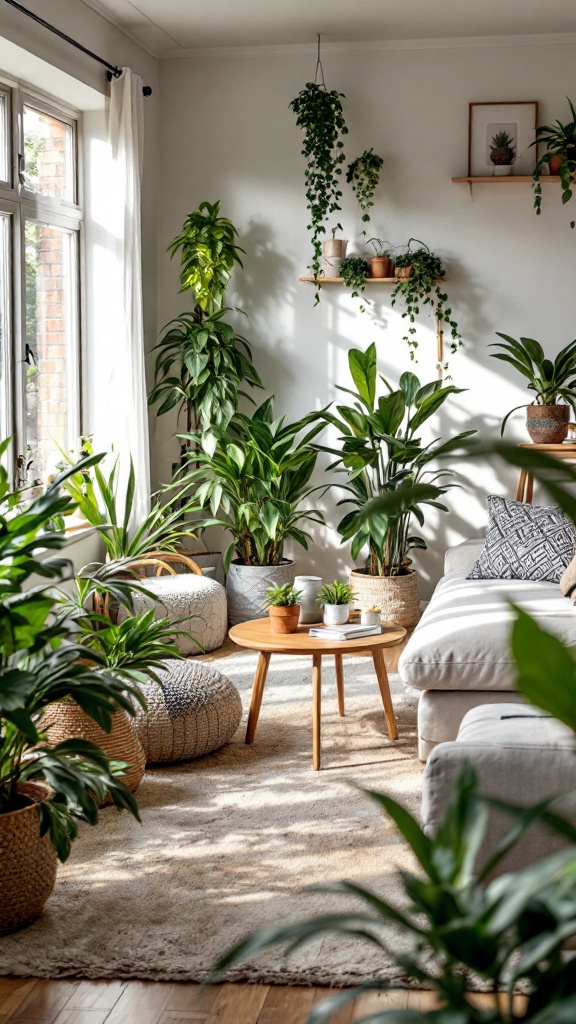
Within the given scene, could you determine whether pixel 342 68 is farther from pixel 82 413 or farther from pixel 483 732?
pixel 483 732

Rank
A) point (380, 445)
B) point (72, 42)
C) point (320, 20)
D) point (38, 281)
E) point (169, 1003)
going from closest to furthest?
point (169, 1003) → point (72, 42) → point (38, 281) → point (320, 20) → point (380, 445)

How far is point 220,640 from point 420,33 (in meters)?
3.16

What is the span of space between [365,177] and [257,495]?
1.76 m

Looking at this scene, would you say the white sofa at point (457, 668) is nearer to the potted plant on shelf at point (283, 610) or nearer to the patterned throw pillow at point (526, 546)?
the potted plant on shelf at point (283, 610)

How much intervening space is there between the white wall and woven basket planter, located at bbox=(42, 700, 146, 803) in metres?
2.85

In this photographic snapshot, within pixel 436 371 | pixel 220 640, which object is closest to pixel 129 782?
pixel 220 640

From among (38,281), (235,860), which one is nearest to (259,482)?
(38,281)

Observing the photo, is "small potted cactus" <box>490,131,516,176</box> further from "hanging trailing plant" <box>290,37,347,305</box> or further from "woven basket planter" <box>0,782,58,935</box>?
"woven basket planter" <box>0,782,58,935</box>

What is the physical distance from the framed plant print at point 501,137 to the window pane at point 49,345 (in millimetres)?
2111

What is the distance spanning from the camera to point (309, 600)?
3.82 m

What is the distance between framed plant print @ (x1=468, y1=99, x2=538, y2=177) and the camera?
5.52 metres

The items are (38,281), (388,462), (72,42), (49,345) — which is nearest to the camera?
(72,42)

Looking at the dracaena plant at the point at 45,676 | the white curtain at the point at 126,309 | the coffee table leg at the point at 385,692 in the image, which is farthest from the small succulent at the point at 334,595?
the white curtain at the point at 126,309

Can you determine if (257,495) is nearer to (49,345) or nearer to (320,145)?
(49,345)
